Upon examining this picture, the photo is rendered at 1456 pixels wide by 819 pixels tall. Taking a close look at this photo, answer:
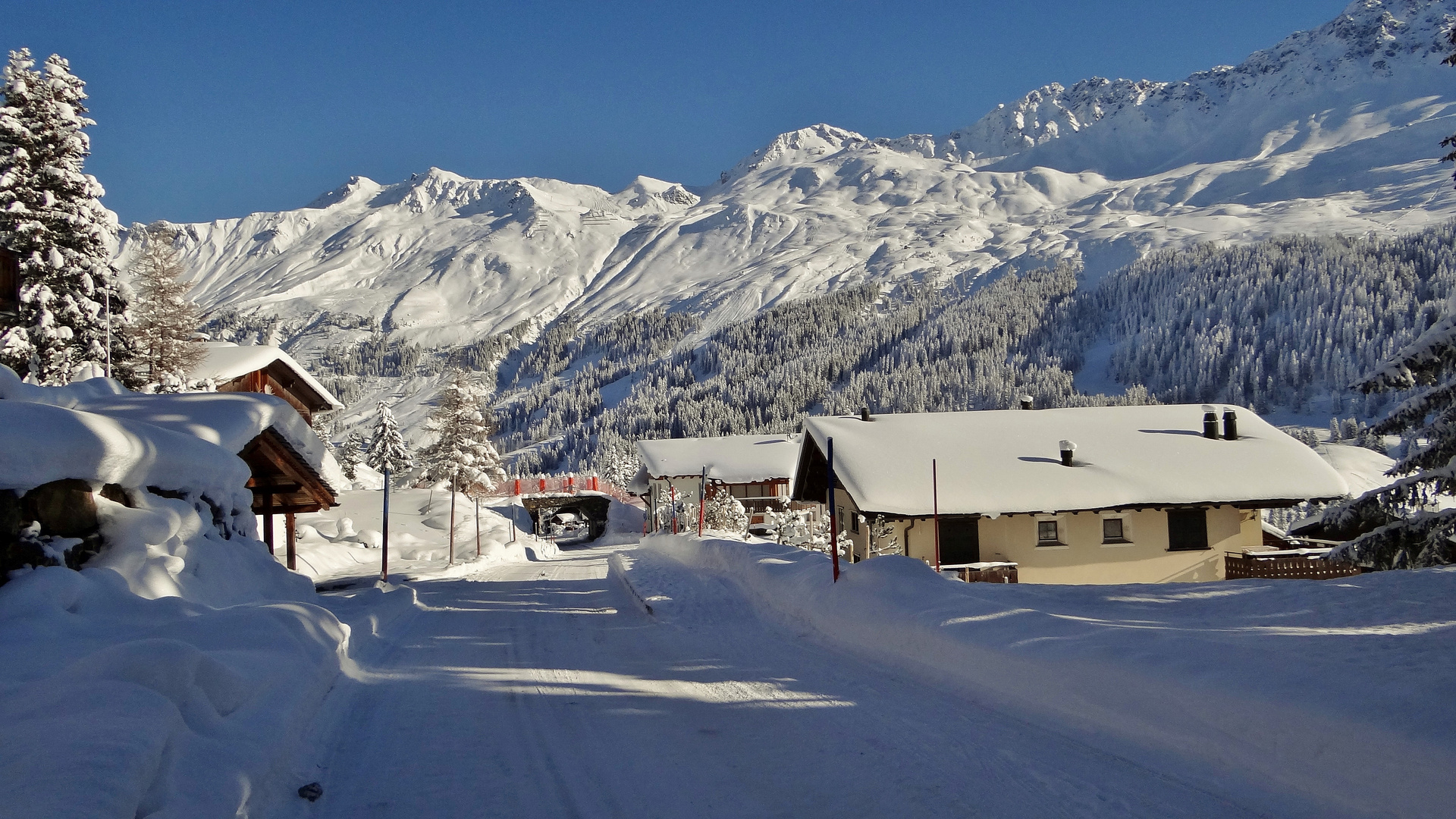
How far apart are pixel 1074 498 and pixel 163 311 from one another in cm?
3168

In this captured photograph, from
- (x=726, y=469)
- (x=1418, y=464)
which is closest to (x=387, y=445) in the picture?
(x=726, y=469)

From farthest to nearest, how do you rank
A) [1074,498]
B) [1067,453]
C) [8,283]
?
[1067,453] < [1074,498] < [8,283]

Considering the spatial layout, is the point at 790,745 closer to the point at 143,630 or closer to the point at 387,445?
the point at 143,630

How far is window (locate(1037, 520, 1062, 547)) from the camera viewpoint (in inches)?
994

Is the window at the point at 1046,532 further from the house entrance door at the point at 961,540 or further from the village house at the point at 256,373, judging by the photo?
the village house at the point at 256,373

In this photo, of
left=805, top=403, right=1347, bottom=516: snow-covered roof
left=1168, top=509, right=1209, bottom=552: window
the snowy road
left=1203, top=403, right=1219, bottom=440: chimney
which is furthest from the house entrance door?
the snowy road

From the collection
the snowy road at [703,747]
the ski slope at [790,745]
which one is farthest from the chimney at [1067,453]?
the snowy road at [703,747]

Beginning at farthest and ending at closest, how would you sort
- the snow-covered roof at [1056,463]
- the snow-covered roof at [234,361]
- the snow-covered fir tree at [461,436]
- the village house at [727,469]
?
the snow-covered fir tree at [461,436], the village house at [727,469], the snow-covered roof at [234,361], the snow-covered roof at [1056,463]

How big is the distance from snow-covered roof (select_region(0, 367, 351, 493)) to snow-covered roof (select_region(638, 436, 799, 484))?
132 feet

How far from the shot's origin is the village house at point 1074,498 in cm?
2462

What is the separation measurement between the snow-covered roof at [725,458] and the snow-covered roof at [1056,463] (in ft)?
89.3

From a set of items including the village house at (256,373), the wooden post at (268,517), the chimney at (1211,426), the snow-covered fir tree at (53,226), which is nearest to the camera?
the wooden post at (268,517)

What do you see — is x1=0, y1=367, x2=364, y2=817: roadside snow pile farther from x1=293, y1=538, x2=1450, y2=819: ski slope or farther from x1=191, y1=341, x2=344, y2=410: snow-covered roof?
x1=191, y1=341, x2=344, y2=410: snow-covered roof

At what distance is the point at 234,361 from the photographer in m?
35.3
